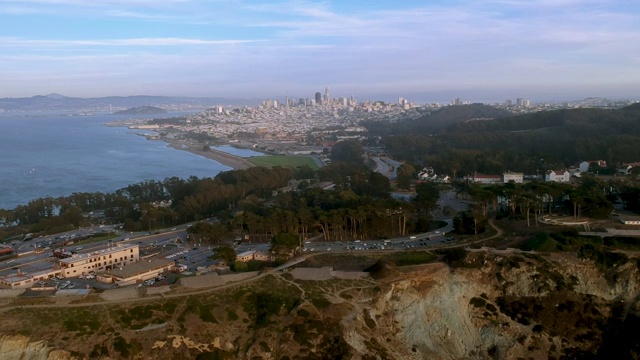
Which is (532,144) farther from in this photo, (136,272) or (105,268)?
(136,272)

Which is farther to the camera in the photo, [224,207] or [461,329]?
[224,207]

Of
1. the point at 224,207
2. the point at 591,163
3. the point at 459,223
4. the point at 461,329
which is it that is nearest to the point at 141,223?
the point at 224,207

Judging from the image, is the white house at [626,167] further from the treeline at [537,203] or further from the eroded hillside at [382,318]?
the eroded hillside at [382,318]

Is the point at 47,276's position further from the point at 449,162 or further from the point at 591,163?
the point at 591,163

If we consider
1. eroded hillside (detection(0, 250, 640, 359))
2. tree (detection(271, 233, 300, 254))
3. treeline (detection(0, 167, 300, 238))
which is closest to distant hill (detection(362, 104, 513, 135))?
treeline (detection(0, 167, 300, 238))

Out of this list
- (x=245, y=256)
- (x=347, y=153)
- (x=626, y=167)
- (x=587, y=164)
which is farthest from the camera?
(x=347, y=153)

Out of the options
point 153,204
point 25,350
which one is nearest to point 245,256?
point 25,350
